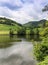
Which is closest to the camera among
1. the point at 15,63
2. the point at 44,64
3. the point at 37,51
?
the point at 44,64

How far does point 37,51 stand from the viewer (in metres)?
39.1

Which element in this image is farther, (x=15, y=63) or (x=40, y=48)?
(x=15, y=63)

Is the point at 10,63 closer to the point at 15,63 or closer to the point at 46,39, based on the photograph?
the point at 15,63

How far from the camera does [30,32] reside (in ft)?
655

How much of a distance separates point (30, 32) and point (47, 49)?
16287cm

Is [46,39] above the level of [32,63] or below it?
above

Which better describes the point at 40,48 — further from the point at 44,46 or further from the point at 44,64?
the point at 44,64

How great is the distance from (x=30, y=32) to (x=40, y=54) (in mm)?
162050

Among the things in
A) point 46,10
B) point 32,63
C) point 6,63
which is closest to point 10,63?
point 6,63

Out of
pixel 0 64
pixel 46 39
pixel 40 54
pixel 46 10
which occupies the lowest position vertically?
pixel 0 64

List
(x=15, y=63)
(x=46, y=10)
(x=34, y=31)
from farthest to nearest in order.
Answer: (x=34, y=31) < (x=15, y=63) < (x=46, y=10)

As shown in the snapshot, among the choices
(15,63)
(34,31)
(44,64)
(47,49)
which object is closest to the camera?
(44,64)

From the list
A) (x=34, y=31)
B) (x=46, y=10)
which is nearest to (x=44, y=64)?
(x=46, y=10)

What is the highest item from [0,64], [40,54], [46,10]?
[46,10]
